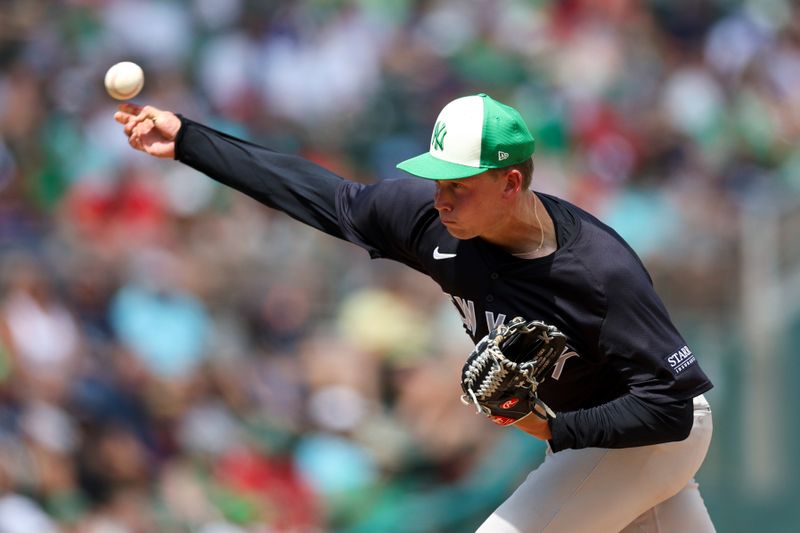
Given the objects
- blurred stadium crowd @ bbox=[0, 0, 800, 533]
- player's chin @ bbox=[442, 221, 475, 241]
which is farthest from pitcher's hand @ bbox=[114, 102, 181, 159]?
blurred stadium crowd @ bbox=[0, 0, 800, 533]

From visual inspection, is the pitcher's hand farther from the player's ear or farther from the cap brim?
the player's ear

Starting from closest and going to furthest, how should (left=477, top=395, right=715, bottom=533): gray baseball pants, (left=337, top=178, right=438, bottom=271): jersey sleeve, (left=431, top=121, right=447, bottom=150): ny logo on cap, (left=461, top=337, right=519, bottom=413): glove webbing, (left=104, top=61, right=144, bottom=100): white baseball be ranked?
1. (left=461, top=337, right=519, bottom=413): glove webbing
2. (left=431, top=121, right=447, bottom=150): ny logo on cap
3. (left=477, top=395, right=715, bottom=533): gray baseball pants
4. (left=337, top=178, right=438, bottom=271): jersey sleeve
5. (left=104, top=61, right=144, bottom=100): white baseball

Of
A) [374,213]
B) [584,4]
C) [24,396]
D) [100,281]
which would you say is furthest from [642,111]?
[374,213]

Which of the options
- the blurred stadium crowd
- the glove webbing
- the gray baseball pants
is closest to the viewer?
the glove webbing

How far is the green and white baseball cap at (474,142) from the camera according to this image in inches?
122

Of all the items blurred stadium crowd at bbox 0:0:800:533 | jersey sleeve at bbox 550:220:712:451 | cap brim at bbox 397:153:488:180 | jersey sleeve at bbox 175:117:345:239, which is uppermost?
blurred stadium crowd at bbox 0:0:800:533

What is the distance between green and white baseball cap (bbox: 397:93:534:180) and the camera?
3100 mm

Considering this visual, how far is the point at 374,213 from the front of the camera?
11.7 ft

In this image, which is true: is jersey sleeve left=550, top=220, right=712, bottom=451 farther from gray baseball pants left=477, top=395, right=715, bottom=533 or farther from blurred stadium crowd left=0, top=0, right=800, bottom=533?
blurred stadium crowd left=0, top=0, right=800, bottom=533

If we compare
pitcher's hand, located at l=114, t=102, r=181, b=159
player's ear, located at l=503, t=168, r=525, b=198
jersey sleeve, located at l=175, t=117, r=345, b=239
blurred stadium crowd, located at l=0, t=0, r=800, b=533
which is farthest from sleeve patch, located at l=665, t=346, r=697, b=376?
blurred stadium crowd, located at l=0, t=0, r=800, b=533

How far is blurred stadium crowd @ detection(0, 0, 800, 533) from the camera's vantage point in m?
6.71

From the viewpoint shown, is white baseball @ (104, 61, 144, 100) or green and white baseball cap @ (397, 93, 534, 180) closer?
green and white baseball cap @ (397, 93, 534, 180)

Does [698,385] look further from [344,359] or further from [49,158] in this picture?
[49,158]

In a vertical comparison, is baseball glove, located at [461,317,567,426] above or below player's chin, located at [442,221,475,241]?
below
